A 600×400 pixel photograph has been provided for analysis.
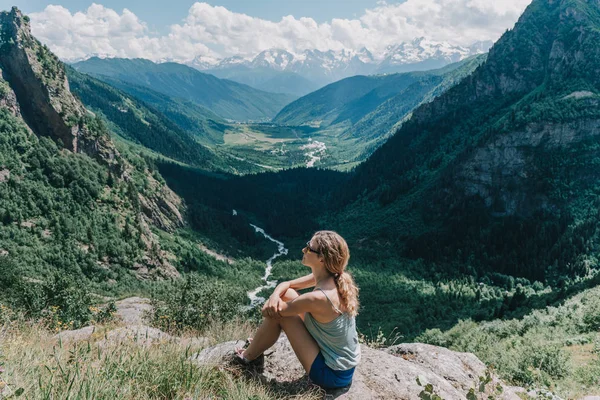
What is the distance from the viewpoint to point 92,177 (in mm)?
87688

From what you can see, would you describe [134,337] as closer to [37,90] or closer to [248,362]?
[248,362]

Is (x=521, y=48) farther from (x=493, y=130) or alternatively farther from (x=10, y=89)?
(x=10, y=89)

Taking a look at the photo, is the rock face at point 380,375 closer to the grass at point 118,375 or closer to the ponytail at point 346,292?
the grass at point 118,375

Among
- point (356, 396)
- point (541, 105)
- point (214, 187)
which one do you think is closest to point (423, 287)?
point (541, 105)

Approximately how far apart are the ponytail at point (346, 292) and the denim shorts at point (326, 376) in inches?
50.8

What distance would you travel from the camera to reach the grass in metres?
5.67

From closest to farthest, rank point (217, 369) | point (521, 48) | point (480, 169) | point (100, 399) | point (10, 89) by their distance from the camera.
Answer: point (100, 399) < point (217, 369) < point (10, 89) < point (480, 169) < point (521, 48)

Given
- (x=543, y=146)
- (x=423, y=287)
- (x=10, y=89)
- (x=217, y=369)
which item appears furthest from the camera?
(x=543, y=146)

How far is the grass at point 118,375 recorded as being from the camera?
18.6 feet

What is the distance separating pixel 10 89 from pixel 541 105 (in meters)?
160

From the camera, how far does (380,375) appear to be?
924cm

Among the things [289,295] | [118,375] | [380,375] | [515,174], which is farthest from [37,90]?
[515,174]

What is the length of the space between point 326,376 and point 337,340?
0.80 m

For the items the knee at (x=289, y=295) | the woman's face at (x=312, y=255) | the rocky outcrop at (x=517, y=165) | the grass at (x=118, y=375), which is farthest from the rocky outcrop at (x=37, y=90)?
Answer: the rocky outcrop at (x=517, y=165)
